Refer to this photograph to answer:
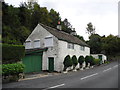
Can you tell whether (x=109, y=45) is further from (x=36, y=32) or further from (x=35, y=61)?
(x=35, y=61)

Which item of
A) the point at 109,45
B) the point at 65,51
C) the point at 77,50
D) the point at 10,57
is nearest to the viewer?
the point at 10,57

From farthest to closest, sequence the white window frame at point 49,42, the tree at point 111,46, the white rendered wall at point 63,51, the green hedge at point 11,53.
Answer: the tree at point 111,46 < the white window frame at point 49,42 < the white rendered wall at point 63,51 < the green hedge at point 11,53

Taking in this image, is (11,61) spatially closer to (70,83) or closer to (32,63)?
(32,63)

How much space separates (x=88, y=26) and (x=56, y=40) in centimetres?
5428

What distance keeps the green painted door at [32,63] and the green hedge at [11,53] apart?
8.99 ft

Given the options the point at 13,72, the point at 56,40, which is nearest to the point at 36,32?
the point at 56,40

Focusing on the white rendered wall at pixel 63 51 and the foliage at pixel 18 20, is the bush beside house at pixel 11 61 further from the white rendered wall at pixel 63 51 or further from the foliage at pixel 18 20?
the white rendered wall at pixel 63 51

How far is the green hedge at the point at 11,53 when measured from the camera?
37.0ft

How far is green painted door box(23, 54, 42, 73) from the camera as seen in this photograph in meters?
15.5

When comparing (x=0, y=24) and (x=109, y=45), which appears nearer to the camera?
(x=0, y=24)

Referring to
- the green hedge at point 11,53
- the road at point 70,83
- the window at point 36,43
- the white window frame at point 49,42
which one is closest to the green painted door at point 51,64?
the white window frame at point 49,42

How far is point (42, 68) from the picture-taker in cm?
1903

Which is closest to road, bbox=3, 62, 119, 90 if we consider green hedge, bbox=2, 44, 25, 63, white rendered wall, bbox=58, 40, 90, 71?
green hedge, bbox=2, 44, 25, 63

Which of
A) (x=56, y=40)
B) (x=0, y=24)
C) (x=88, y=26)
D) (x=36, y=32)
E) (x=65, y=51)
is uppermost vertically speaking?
(x=88, y=26)
